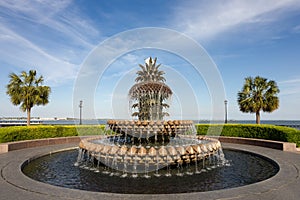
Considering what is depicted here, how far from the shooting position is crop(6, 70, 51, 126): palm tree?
24.1 meters

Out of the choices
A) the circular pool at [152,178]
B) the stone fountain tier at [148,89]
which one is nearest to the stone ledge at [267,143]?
the circular pool at [152,178]

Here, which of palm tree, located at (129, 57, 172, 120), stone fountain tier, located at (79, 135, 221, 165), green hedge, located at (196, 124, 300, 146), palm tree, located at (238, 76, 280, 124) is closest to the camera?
stone fountain tier, located at (79, 135, 221, 165)

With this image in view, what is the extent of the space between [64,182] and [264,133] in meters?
13.4

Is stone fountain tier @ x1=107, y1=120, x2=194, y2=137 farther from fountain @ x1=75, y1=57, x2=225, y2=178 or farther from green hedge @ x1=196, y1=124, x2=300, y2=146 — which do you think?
green hedge @ x1=196, y1=124, x2=300, y2=146

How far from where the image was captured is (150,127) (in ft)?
31.4

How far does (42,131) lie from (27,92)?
35.7ft

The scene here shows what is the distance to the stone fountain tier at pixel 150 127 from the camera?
9.57 m

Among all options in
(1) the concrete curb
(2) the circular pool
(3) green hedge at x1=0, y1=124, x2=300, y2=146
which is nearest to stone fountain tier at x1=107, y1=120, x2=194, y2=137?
(2) the circular pool

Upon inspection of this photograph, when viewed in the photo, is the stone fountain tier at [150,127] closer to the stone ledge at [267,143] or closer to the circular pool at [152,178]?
the circular pool at [152,178]

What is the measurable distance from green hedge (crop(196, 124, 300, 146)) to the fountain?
5.62 metres

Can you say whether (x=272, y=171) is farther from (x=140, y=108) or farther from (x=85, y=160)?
(x=85, y=160)

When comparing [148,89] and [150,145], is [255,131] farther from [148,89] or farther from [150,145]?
[150,145]

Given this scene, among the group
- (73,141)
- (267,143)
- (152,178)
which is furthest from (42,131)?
(267,143)

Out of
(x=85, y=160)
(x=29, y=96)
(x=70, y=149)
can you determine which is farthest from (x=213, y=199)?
(x=29, y=96)
